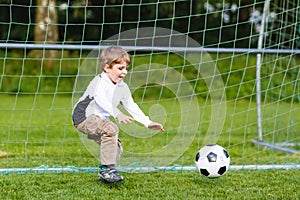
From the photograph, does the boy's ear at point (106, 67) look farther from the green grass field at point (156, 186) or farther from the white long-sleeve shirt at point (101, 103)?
the green grass field at point (156, 186)

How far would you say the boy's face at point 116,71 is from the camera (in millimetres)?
4105

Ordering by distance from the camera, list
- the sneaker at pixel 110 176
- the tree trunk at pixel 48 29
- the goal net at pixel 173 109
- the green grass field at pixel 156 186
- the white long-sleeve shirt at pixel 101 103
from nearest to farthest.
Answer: the green grass field at pixel 156 186 → the sneaker at pixel 110 176 → the white long-sleeve shirt at pixel 101 103 → the goal net at pixel 173 109 → the tree trunk at pixel 48 29

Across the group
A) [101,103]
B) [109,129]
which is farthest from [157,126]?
[101,103]

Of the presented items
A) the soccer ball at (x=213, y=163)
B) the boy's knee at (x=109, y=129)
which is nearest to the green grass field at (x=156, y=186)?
the soccer ball at (x=213, y=163)

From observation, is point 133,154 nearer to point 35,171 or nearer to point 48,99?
point 35,171

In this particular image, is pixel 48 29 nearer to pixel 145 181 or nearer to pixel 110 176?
pixel 145 181

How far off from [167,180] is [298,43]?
3.45 metres

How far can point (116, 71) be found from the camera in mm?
4109

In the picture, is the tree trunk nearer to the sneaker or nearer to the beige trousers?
the beige trousers

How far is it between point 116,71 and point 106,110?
0.29 metres

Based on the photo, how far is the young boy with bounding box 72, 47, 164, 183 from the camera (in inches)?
157

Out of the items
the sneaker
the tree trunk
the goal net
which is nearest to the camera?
the sneaker

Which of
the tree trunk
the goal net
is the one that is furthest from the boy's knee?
the tree trunk

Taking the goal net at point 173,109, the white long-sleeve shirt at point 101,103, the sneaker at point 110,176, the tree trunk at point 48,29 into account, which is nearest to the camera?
the sneaker at point 110,176
